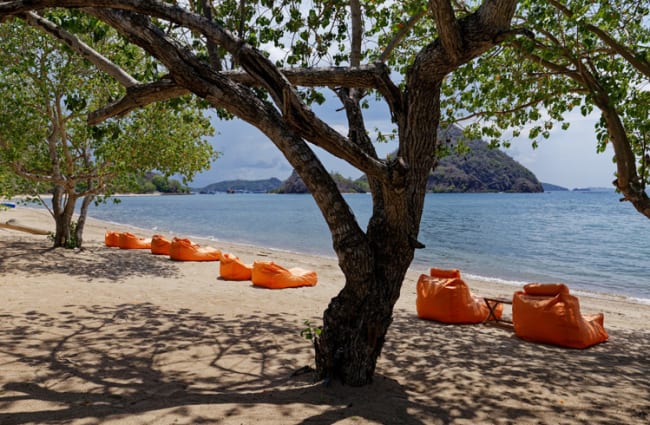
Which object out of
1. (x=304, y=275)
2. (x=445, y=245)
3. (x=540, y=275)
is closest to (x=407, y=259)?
(x=304, y=275)

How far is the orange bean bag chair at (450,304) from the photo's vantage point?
7.57 metres

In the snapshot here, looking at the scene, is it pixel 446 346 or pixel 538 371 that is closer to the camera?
pixel 538 371

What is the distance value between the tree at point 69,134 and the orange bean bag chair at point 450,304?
646 cm

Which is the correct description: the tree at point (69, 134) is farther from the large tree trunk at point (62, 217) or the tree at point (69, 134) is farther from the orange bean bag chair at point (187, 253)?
the orange bean bag chair at point (187, 253)

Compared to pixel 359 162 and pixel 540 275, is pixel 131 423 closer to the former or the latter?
pixel 359 162

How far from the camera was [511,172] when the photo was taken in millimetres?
154375

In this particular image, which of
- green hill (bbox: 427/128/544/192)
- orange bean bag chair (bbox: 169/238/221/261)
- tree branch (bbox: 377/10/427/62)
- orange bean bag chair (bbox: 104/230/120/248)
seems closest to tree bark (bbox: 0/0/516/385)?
tree branch (bbox: 377/10/427/62)

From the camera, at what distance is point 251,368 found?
4.66 m

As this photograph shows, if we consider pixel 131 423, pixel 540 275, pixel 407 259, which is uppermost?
pixel 407 259

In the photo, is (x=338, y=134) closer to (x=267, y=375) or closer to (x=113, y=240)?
(x=267, y=375)

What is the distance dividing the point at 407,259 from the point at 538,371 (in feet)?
8.25

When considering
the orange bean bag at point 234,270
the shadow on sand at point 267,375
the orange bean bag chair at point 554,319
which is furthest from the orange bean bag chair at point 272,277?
the orange bean bag chair at point 554,319

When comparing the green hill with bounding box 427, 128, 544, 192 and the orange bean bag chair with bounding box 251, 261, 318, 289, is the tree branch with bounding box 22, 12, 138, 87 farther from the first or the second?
the green hill with bounding box 427, 128, 544, 192

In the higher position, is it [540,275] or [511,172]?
[511,172]
